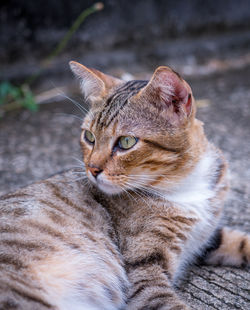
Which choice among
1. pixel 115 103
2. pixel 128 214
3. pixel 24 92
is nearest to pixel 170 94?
pixel 115 103

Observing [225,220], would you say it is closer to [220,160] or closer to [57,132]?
[220,160]

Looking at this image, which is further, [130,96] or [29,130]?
[29,130]

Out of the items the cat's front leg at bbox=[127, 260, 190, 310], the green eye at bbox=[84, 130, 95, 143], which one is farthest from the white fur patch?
the green eye at bbox=[84, 130, 95, 143]

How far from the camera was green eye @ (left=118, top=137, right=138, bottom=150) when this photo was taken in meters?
2.35

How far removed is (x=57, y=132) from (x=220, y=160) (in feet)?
8.69

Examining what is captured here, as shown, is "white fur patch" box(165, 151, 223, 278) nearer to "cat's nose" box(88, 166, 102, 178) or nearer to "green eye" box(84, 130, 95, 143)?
"cat's nose" box(88, 166, 102, 178)

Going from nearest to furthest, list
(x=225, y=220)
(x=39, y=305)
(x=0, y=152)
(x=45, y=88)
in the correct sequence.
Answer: (x=39, y=305), (x=225, y=220), (x=0, y=152), (x=45, y=88)

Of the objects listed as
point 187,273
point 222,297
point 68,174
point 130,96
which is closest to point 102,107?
point 130,96

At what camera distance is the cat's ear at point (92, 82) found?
2.77 meters

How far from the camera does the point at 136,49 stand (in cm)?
654

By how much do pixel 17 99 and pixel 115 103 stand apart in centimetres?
320

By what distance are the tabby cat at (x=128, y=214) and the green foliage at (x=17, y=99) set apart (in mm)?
2711

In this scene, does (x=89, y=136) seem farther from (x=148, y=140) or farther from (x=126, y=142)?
(x=148, y=140)

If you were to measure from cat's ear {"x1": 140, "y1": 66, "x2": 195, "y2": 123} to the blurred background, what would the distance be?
1.27 m
